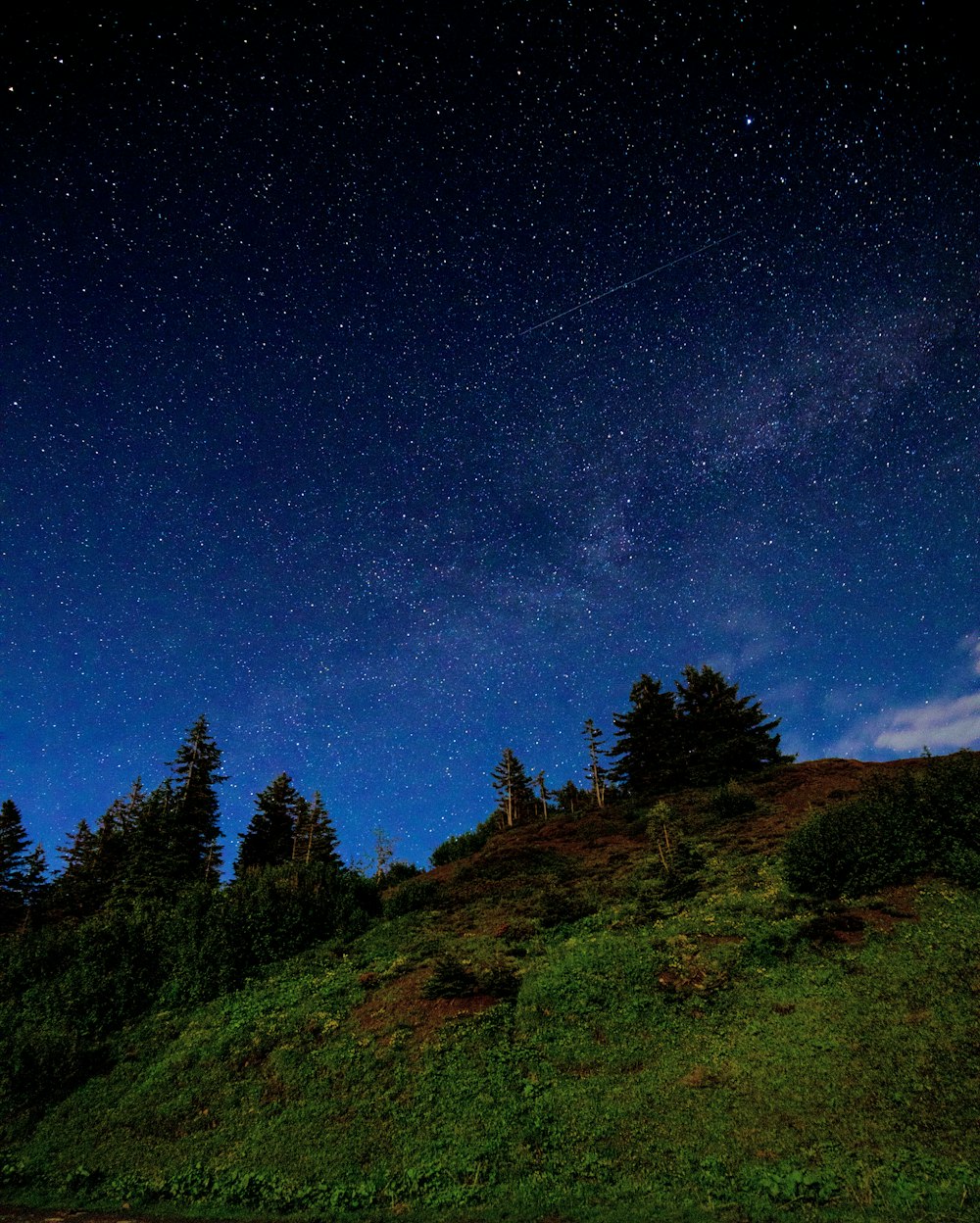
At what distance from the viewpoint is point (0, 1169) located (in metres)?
11.1

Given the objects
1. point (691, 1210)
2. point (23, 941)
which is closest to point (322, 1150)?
point (691, 1210)

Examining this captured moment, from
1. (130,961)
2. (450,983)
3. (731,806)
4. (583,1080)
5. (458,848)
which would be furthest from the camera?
(458,848)

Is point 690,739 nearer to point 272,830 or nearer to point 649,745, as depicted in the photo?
point 649,745

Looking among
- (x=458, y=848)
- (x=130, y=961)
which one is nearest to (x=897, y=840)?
(x=130, y=961)

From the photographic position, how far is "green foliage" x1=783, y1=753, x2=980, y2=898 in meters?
14.6

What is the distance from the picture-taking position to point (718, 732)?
141ft

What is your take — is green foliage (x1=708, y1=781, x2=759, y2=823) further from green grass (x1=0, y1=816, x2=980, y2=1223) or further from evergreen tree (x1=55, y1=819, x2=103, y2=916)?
evergreen tree (x1=55, y1=819, x2=103, y2=916)

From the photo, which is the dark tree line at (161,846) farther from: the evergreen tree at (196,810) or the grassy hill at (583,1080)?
the grassy hill at (583,1080)

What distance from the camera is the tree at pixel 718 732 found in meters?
40.0

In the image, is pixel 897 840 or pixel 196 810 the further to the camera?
pixel 196 810

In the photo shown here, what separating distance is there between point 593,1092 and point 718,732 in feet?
120

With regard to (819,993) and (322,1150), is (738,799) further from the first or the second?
(322,1150)

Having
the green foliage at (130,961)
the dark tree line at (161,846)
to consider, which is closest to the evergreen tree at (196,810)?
the dark tree line at (161,846)

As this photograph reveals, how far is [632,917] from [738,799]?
46.5ft
